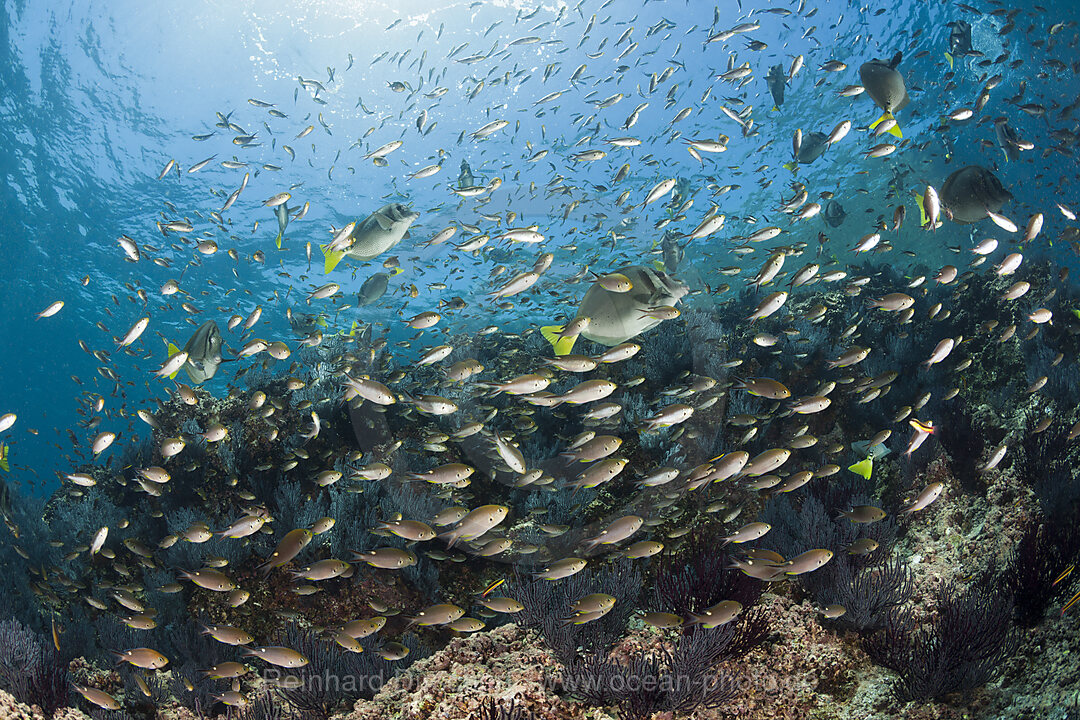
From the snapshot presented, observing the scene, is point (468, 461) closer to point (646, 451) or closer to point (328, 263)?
point (646, 451)

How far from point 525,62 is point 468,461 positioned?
1691 cm

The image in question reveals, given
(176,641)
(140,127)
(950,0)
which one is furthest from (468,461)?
(140,127)

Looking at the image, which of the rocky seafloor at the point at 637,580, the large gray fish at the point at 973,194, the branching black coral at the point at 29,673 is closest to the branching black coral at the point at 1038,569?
the rocky seafloor at the point at 637,580

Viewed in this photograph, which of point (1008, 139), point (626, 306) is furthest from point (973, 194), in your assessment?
point (626, 306)

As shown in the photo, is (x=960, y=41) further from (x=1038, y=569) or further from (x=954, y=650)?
(x=954, y=650)

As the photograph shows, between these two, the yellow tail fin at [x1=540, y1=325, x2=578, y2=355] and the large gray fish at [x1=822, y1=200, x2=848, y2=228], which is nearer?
the yellow tail fin at [x1=540, y1=325, x2=578, y2=355]

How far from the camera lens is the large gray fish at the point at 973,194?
4.51m

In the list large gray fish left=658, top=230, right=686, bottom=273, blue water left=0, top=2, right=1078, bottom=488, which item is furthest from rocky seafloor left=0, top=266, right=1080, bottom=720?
blue water left=0, top=2, right=1078, bottom=488

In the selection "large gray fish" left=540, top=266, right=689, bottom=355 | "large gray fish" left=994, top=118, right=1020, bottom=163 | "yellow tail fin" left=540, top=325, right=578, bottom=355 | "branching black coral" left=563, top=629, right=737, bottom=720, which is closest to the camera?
"branching black coral" left=563, top=629, right=737, bottom=720

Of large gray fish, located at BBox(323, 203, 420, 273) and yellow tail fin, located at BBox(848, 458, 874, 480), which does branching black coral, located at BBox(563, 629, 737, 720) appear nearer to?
yellow tail fin, located at BBox(848, 458, 874, 480)

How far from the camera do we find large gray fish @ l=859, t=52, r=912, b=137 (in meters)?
4.48

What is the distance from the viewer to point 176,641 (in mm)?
4531

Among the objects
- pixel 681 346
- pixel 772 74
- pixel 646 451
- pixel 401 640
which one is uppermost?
pixel 772 74

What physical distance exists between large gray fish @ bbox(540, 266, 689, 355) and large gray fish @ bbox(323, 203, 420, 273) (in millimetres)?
2225
